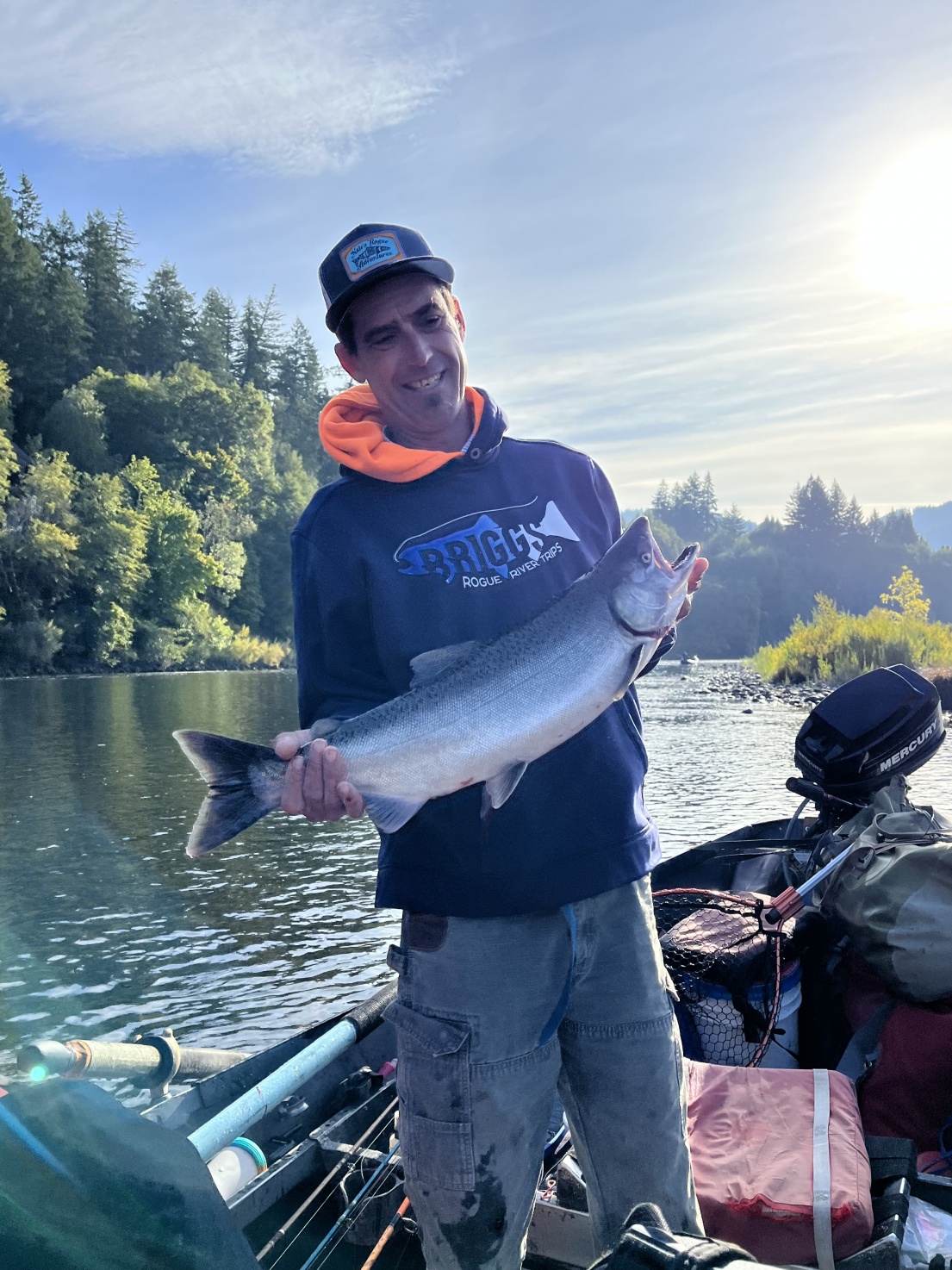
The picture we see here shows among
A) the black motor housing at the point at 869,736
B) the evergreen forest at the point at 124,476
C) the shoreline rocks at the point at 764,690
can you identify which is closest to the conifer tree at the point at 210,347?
the evergreen forest at the point at 124,476

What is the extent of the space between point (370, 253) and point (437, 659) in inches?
49.1

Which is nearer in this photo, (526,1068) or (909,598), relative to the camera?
(526,1068)

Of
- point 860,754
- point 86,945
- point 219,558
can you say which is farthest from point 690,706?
point 219,558

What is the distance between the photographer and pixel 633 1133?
2.56 metres

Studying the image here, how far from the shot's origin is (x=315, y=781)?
2.82 m

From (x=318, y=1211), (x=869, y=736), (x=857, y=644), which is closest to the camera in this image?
(x=318, y=1211)

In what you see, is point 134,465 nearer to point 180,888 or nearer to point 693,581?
point 180,888

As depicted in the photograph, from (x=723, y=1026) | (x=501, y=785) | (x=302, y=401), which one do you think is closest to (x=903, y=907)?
(x=723, y=1026)

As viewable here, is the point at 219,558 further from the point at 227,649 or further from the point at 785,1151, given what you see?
the point at 785,1151

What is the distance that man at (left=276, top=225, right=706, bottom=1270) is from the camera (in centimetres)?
249

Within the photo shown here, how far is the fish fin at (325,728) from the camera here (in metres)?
2.82

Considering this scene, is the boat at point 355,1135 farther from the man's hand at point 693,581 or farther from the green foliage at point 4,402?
the green foliage at point 4,402

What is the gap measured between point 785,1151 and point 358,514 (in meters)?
2.83

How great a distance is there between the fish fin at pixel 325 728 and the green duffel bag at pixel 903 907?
9.58 feet
